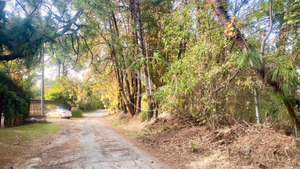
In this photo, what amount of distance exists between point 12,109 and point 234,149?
1184 centimetres

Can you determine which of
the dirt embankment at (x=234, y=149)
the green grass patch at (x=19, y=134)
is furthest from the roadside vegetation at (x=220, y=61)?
the green grass patch at (x=19, y=134)

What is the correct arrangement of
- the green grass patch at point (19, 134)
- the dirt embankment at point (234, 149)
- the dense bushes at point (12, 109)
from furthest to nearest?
the dense bushes at point (12, 109) < the green grass patch at point (19, 134) < the dirt embankment at point (234, 149)

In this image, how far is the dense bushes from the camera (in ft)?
36.1

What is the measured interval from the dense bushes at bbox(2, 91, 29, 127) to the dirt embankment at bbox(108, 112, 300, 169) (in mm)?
8259

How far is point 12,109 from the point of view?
1141 centimetres

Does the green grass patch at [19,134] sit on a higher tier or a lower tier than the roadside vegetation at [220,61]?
lower

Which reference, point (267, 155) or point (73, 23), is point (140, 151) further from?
point (73, 23)

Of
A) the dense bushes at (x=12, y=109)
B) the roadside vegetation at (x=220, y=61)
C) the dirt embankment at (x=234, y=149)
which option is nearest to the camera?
the dirt embankment at (x=234, y=149)

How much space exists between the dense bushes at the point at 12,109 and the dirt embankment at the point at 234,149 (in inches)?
325

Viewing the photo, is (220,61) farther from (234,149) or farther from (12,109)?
(12,109)

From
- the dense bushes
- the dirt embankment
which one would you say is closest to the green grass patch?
the dense bushes

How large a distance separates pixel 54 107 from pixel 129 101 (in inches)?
546

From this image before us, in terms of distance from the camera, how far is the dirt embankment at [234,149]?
4305 mm

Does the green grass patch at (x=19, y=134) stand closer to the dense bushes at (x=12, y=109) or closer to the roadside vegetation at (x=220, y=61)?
the dense bushes at (x=12, y=109)
